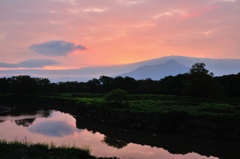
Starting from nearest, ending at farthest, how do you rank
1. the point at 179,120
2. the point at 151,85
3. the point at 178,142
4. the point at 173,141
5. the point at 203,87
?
the point at 178,142 < the point at 173,141 < the point at 179,120 < the point at 203,87 < the point at 151,85

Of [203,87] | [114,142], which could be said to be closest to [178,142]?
[114,142]

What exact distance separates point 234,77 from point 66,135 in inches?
2706

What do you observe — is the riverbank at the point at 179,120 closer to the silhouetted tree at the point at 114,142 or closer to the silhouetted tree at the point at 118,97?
the silhouetted tree at the point at 118,97

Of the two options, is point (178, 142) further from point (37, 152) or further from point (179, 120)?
point (37, 152)

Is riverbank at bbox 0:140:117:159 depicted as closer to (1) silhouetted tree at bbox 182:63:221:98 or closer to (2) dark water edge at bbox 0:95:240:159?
(2) dark water edge at bbox 0:95:240:159

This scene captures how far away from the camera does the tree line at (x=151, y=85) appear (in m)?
66.4

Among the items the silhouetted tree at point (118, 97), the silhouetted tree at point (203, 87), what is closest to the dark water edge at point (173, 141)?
the silhouetted tree at point (118, 97)

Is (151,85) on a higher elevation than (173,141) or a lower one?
higher

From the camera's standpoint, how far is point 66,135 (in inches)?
1602

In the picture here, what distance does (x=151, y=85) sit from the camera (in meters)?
121

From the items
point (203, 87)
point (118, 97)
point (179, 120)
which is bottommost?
point (179, 120)

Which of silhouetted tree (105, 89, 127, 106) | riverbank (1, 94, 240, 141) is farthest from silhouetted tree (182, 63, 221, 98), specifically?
silhouetted tree (105, 89, 127, 106)

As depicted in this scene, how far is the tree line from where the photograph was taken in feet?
218

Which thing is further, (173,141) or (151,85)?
(151,85)
